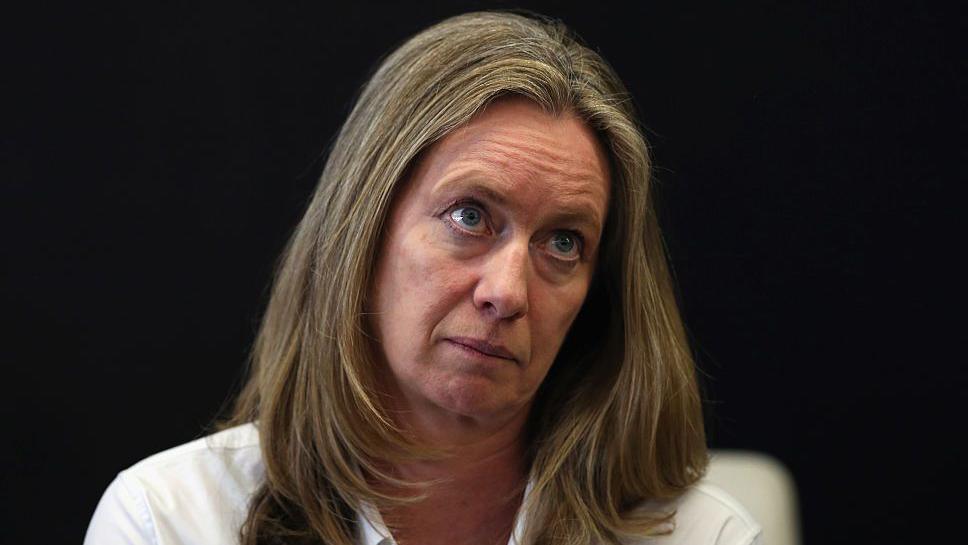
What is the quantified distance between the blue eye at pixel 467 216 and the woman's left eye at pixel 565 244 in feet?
0.39

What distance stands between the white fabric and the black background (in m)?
0.55

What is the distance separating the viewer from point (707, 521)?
6.13 feet

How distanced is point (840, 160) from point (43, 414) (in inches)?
60.4

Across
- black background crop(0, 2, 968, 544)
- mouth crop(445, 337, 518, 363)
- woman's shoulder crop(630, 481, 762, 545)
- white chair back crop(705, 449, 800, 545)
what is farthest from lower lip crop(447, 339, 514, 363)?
black background crop(0, 2, 968, 544)

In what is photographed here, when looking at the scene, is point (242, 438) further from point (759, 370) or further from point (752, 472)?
point (759, 370)

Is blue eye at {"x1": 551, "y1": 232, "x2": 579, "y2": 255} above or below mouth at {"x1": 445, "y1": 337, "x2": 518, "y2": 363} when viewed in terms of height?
above

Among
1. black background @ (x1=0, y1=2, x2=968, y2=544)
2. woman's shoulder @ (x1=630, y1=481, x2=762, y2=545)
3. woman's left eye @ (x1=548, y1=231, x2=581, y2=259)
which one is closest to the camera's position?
woman's left eye @ (x1=548, y1=231, x2=581, y2=259)

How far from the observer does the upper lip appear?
1657 millimetres

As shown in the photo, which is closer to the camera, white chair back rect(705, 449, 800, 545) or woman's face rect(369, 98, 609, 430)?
woman's face rect(369, 98, 609, 430)

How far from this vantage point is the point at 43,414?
233cm

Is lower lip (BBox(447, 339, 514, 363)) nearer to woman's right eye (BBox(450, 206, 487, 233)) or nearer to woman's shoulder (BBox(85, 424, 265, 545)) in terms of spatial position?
woman's right eye (BBox(450, 206, 487, 233))

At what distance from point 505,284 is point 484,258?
6 cm

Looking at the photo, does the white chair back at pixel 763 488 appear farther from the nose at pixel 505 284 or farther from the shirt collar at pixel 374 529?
the nose at pixel 505 284

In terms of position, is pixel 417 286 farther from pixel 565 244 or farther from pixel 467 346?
pixel 565 244
